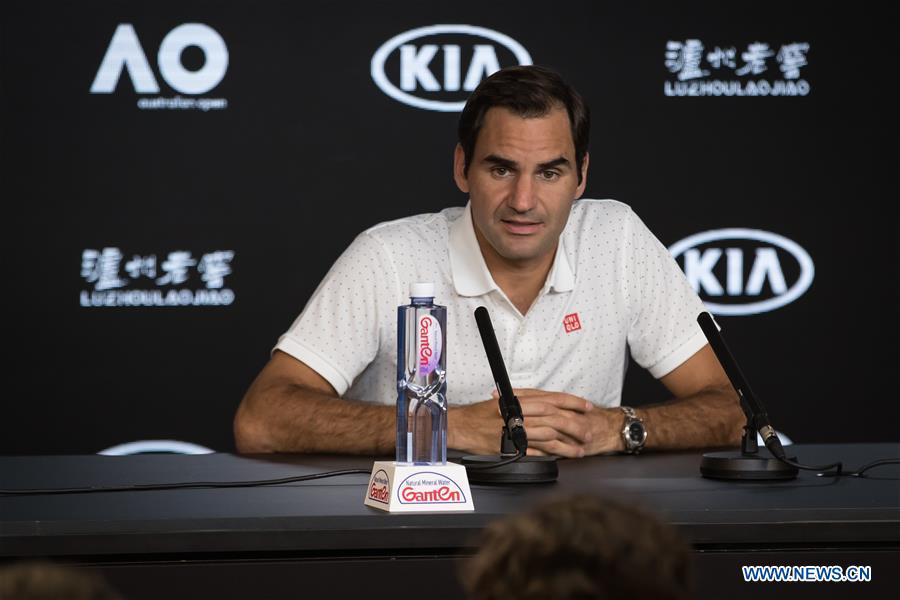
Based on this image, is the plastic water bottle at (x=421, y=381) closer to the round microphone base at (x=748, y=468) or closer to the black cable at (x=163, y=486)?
the black cable at (x=163, y=486)

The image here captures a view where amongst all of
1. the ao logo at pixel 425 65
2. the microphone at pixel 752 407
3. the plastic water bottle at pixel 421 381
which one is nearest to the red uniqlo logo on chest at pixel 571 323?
the microphone at pixel 752 407

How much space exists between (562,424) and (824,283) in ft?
5.84

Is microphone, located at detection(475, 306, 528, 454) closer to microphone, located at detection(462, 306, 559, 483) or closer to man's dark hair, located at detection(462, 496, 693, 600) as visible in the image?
microphone, located at detection(462, 306, 559, 483)

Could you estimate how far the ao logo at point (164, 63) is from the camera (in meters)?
3.46

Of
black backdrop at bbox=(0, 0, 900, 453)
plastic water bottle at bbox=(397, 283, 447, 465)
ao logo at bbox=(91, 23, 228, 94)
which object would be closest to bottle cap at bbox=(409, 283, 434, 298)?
plastic water bottle at bbox=(397, 283, 447, 465)

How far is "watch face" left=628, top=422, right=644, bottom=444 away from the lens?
2.19 metres

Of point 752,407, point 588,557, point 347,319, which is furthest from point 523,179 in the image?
point 588,557

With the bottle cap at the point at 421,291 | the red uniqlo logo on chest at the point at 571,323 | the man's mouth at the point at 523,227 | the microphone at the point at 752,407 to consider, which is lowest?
the microphone at the point at 752,407

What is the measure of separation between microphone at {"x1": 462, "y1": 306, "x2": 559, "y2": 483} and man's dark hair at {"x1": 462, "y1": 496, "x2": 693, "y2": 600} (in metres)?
1.03

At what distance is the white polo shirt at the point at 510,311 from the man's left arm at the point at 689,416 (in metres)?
0.04

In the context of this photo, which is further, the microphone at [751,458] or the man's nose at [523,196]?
the man's nose at [523,196]

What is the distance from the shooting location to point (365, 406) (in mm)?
2191

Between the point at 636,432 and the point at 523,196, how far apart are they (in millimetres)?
493

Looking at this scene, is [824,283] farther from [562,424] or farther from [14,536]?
[14,536]
